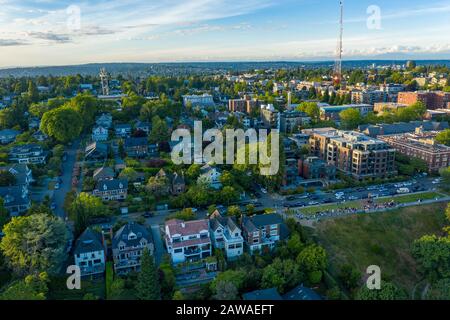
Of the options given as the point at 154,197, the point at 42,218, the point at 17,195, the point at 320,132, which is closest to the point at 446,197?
the point at 320,132

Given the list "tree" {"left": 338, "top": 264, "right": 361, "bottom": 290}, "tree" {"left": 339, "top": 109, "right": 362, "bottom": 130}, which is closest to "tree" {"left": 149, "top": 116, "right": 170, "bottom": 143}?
"tree" {"left": 339, "top": 109, "right": 362, "bottom": 130}

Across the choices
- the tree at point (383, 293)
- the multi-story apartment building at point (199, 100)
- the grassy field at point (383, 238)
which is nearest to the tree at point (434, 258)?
the grassy field at point (383, 238)

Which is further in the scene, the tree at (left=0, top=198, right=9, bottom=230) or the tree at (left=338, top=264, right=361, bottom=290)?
the tree at (left=0, top=198, right=9, bottom=230)

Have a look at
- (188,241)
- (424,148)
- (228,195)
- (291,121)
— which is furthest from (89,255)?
(291,121)

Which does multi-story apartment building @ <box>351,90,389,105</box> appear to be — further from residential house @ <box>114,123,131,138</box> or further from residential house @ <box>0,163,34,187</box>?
residential house @ <box>0,163,34,187</box>

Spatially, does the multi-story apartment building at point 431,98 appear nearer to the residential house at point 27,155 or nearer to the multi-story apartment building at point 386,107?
the multi-story apartment building at point 386,107
